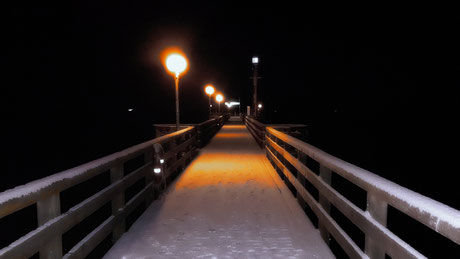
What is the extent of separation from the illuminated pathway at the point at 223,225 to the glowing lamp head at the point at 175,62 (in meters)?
3.37

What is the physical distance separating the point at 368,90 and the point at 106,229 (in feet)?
637

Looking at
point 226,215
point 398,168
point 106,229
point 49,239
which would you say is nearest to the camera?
point 49,239

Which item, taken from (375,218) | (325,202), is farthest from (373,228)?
(325,202)

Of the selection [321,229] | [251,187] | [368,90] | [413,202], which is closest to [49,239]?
[413,202]

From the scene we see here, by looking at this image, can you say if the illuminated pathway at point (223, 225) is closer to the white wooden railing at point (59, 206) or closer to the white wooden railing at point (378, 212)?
the white wooden railing at point (59, 206)

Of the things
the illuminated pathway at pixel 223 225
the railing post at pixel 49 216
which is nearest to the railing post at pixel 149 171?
the illuminated pathway at pixel 223 225

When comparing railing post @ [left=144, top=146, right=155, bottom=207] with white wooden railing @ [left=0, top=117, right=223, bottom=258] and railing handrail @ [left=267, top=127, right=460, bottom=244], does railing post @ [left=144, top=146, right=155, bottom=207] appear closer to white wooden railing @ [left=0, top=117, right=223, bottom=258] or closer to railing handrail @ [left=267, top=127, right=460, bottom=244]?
white wooden railing @ [left=0, top=117, right=223, bottom=258]

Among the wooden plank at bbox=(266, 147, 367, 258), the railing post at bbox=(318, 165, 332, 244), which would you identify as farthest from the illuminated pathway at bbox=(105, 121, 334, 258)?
the wooden plank at bbox=(266, 147, 367, 258)

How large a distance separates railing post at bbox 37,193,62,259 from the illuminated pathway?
118 centimetres

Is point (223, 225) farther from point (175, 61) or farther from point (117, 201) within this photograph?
point (175, 61)

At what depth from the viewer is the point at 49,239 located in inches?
105

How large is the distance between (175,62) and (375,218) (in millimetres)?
7717

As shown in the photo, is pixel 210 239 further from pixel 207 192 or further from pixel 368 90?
pixel 368 90

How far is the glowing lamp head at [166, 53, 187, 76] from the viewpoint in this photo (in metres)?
9.32
